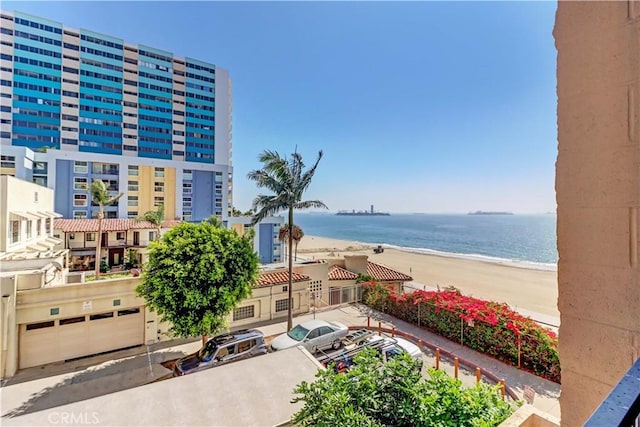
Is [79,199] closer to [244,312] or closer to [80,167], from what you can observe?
[80,167]

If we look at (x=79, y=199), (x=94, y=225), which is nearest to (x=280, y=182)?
(x=94, y=225)

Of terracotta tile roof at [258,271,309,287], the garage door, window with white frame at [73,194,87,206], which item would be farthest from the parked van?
window with white frame at [73,194,87,206]

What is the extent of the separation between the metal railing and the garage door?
1567 centimetres

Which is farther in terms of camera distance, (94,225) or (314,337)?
(94,225)

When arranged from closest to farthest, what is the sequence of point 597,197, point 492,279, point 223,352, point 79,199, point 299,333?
point 597,197
point 223,352
point 299,333
point 492,279
point 79,199

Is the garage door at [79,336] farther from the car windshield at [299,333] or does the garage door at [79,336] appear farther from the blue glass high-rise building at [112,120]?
the blue glass high-rise building at [112,120]

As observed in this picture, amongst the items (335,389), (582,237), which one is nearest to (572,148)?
(582,237)

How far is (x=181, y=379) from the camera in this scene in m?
6.47

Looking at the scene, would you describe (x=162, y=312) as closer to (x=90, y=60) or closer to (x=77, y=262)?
(x=77, y=262)

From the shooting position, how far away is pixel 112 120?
51.9 m

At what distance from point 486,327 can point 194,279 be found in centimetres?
1203

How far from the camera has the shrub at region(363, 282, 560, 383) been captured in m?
10.4

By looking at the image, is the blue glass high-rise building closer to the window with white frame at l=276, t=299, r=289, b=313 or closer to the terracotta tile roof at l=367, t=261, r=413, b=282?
the terracotta tile roof at l=367, t=261, r=413, b=282

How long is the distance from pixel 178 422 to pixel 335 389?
3.23m
